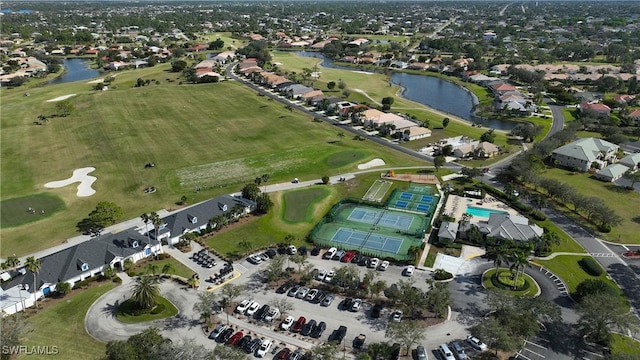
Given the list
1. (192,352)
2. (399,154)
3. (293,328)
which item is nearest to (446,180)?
(399,154)

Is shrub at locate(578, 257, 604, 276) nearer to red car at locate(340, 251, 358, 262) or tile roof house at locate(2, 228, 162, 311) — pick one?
red car at locate(340, 251, 358, 262)

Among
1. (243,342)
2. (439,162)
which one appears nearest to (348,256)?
(243,342)

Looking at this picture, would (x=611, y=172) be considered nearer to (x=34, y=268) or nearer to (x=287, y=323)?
(x=287, y=323)

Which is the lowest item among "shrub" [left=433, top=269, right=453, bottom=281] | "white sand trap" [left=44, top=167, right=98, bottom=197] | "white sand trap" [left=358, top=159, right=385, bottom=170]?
"white sand trap" [left=44, top=167, right=98, bottom=197]

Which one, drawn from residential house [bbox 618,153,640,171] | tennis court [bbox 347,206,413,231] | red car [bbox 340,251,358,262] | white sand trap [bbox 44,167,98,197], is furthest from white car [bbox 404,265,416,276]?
residential house [bbox 618,153,640,171]

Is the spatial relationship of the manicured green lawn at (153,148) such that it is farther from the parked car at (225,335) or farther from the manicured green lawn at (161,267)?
the parked car at (225,335)

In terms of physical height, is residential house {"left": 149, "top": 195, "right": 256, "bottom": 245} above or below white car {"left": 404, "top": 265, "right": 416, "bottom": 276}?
below
